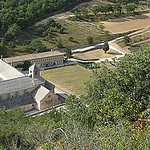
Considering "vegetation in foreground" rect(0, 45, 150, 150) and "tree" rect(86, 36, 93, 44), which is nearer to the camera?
"vegetation in foreground" rect(0, 45, 150, 150)

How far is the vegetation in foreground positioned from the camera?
1917 centimetres

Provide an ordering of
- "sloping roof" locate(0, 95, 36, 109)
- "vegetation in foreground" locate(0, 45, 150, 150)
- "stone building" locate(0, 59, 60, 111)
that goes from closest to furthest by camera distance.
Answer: "vegetation in foreground" locate(0, 45, 150, 150), "sloping roof" locate(0, 95, 36, 109), "stone building" locate(0, 59, 60, 111)

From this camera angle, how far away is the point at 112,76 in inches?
1276

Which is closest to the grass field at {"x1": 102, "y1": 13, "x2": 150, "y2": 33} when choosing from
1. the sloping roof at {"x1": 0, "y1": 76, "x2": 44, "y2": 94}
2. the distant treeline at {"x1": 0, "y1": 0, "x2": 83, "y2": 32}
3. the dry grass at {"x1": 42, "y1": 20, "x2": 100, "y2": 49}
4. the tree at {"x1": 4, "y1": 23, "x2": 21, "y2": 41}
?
the dry grass at {"x1": 42, "y1": 20, "x2": 100, "y2": 49}

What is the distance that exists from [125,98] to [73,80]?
33.7 m

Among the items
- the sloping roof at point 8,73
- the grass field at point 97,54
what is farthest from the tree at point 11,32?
the sloping roof at point 8,73

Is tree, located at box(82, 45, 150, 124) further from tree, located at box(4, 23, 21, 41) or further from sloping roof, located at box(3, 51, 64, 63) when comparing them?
tree, located at box(4, 23, 21, 41)

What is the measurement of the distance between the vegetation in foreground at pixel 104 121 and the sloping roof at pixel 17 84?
7.25 meters

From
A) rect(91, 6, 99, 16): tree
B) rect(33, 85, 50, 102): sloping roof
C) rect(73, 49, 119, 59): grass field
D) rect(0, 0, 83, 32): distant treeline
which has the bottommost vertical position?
rect(73, 49, 119, 59): grass field

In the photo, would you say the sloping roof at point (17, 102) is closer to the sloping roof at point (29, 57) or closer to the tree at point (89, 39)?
the sloping roof at point (29, 57)

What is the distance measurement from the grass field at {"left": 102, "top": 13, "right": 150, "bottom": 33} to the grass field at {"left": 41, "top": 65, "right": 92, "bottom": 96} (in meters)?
38.5

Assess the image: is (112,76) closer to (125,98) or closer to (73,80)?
(125,98)

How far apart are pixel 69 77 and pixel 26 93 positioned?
717 inches

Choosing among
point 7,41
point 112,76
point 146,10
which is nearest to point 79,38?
point 7,41
